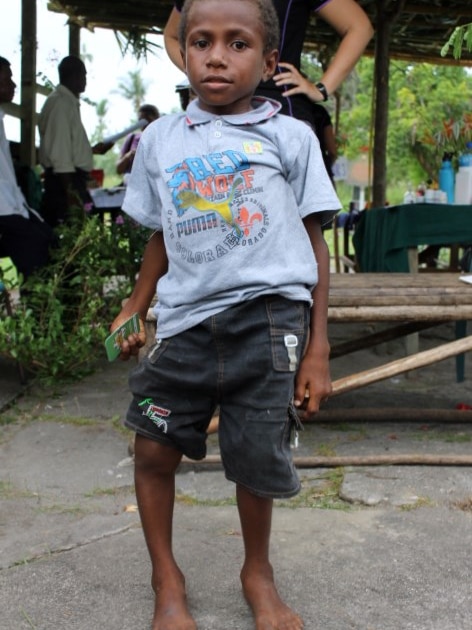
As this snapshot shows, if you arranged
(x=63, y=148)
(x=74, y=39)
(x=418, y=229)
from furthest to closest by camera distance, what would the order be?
(x=74, y=39)
(x=63, y=148)
(x=418, y=229)

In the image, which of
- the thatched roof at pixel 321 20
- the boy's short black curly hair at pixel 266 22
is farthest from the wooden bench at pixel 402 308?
the thatched roof at pixel 321 20

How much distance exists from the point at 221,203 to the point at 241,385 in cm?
44

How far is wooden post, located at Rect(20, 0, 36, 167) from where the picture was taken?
6094 mm

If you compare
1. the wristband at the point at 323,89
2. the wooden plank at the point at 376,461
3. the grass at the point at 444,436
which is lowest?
the grass at the point at 444,436

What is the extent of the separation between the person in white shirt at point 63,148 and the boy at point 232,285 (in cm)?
435

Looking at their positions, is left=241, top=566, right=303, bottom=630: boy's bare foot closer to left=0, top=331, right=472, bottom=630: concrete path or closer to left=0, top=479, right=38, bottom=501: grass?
left=0, top=331, right=472, bottom=630: concrete path

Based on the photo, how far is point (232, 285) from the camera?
1.89 meters

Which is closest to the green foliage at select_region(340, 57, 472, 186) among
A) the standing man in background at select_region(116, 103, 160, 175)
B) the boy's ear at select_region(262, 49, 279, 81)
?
the standing man in background at select_region(116, 103, 160, 175)

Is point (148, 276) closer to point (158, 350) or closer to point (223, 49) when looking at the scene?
point (158, 350)

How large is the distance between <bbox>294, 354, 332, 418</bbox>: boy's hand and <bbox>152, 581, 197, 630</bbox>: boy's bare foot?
0.56 metres

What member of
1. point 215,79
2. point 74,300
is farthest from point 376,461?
point 74,300

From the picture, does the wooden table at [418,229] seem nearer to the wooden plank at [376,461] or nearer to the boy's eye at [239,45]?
the wooden plank at [376,461]

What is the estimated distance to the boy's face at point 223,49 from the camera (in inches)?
73.8

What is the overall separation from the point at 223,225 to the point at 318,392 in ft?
1.52
